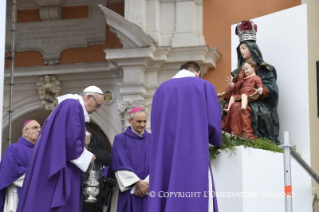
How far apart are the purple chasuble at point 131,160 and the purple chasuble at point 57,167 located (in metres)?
1.32

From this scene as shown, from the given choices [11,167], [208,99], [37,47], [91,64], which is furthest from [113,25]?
[208,99]

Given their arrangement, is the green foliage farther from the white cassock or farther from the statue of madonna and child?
the white cassock

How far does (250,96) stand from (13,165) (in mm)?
2780

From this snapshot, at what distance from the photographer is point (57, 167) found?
6445 mm

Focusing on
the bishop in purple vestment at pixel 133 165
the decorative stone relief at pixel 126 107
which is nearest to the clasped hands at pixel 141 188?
the bishop in purple vestment at pixel 133 165

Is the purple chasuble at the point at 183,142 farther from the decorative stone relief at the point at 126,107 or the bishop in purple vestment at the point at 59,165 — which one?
the decorative stone relief at the point at 126,107

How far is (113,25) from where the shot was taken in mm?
12539

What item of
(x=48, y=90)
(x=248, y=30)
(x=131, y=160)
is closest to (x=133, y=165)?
(x=131, y=160)

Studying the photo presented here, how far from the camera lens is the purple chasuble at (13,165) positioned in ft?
26.6

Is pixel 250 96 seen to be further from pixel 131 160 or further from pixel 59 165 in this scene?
pixel 59 165

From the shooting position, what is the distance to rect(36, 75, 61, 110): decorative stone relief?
44.9ft

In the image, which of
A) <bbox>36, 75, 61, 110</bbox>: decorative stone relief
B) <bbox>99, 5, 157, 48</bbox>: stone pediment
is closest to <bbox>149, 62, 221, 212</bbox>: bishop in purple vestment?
<bbox>99, 5, 157, 48</bbox>: stone pediment

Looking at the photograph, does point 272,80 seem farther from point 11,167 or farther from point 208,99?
point 11,167

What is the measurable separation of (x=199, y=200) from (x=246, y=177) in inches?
25.9
